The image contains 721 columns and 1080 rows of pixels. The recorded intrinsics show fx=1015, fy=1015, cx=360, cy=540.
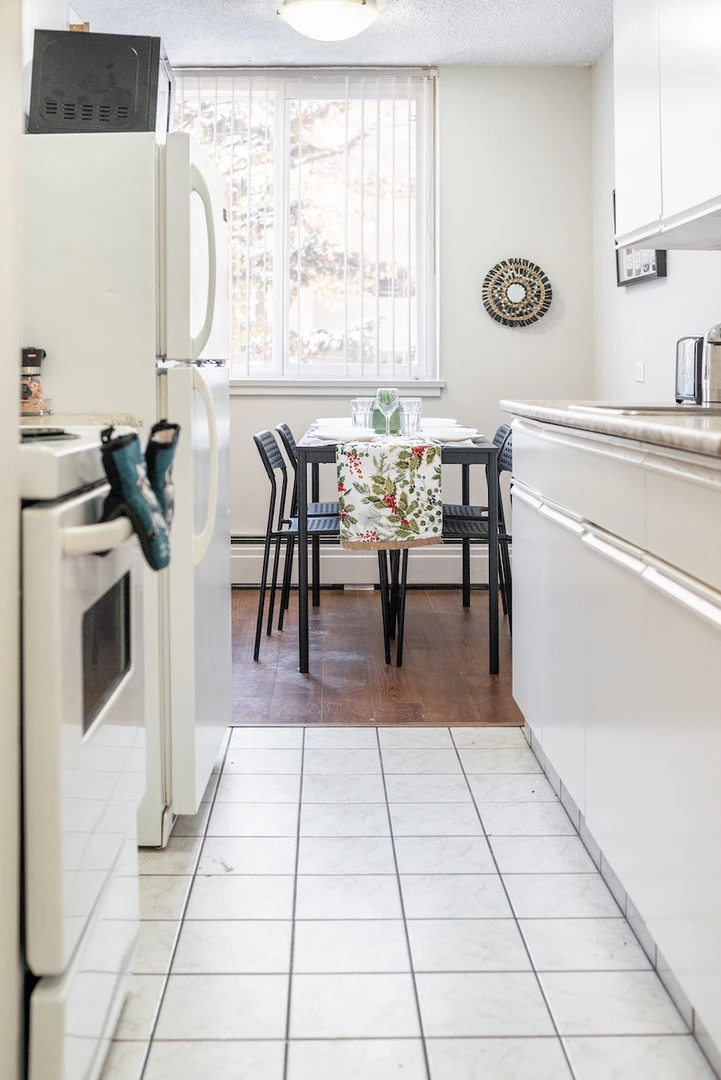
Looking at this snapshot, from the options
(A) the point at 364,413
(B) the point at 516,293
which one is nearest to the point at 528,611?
(A) the point at 364,413

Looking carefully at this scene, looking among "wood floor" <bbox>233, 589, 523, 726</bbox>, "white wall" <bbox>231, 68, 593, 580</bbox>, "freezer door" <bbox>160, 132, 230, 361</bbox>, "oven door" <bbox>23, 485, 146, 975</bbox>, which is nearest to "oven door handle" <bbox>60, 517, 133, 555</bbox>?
"oven door" <bbox>23, 485, 146, 975</bbox>

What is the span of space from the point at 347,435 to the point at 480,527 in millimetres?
628

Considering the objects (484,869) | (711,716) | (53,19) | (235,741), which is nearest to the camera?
(711,716)

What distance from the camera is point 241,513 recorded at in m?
5.30

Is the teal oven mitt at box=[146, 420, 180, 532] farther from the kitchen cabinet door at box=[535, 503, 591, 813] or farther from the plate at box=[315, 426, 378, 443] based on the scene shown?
the plate at box=[315, 426, 378, 443]

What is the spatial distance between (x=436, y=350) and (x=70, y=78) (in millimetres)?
3010

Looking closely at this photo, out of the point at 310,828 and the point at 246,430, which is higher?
the point at 246,430

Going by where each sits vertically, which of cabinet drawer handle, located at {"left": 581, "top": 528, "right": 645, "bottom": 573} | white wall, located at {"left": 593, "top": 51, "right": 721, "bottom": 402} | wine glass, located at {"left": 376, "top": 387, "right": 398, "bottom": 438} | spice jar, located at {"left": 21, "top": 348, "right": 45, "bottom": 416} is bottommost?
cabinet drawer handle, located at {"left": 581, "top": 528, "right": 645, "bottom": 573}

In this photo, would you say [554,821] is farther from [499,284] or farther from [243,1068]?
[499,284]

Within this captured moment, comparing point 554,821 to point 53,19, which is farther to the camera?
point 53,19

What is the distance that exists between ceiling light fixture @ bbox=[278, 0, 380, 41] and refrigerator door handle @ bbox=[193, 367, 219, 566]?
2.33m

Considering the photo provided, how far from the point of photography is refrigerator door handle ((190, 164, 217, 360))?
2.15 m

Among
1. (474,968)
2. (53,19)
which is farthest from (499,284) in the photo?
(474,968)

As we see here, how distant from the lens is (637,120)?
2629mm
